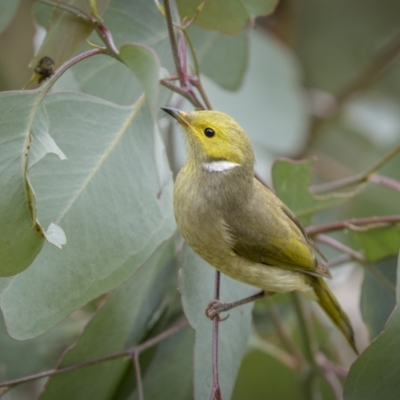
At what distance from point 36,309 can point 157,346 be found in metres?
0.94

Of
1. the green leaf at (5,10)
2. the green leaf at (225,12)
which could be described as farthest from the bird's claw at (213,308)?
the green leaf at (5,10)

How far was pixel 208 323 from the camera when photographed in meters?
2.23

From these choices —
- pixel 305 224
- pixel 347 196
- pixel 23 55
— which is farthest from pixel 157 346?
pixel 23 55

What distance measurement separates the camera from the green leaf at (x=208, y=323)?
6.93 ft

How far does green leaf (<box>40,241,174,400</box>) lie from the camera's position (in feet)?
7.78

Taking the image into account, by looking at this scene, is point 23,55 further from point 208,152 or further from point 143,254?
point 143,254

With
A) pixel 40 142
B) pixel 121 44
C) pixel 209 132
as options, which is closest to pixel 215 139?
pixel 209 132

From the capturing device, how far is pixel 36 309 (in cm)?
188

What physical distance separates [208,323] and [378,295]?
786 mm

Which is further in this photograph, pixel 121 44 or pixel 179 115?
pixel 121 44

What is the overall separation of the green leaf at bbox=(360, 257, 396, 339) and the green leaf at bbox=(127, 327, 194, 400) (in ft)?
2.38

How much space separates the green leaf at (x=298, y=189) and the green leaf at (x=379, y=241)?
170 mm

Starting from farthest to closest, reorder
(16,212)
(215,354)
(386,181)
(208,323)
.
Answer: (386,181) < (208,323) < (215,354) < (16,212)

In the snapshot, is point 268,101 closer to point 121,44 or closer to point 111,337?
point 121,44
